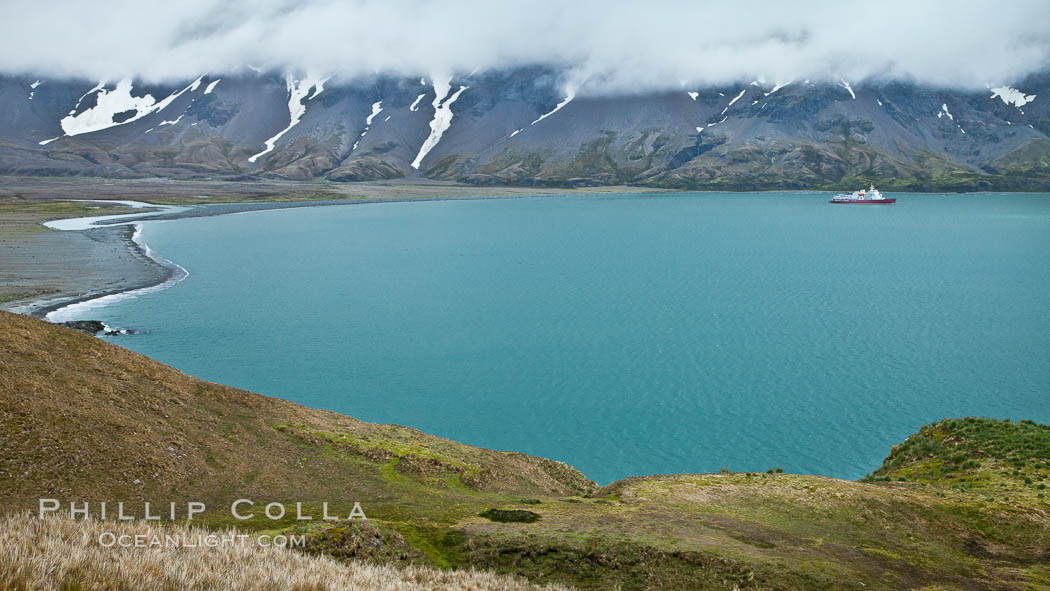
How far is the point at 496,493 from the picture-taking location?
80.2 feet

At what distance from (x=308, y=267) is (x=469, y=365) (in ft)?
181

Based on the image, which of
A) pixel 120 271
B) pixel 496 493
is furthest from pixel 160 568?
pixel 120 271

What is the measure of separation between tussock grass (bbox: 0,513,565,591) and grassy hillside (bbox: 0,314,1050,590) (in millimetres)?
2686

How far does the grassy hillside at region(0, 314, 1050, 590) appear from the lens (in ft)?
52.3

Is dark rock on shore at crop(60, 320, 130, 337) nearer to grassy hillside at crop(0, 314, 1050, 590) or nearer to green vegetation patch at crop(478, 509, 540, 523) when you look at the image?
grassy hillside at crop(0, 314, 1050, 590)

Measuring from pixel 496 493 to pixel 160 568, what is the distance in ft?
53.7

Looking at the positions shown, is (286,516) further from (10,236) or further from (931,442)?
(10,236)

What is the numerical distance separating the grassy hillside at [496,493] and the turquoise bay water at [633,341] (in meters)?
13.3

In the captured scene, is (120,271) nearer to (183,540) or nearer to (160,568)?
(183,540)

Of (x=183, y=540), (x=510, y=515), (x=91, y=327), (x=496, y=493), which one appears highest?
(x=183, y=540)

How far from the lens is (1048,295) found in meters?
78.9

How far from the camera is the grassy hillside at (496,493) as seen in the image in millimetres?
15945

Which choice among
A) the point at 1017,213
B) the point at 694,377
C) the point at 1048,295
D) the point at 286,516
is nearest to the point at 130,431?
the point at 286,516

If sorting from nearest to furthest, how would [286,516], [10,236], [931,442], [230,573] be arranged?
[230,573]
[286,516]
[931,442]
[10,236]
